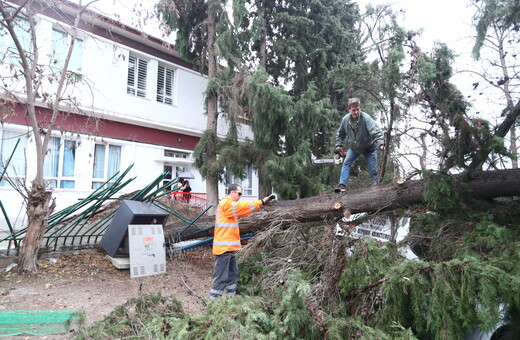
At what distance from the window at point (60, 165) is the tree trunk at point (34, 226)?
17.2ft

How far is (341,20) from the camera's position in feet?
48.2

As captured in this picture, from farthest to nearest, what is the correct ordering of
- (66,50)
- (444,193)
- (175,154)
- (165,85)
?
(175,154)
(165,85)
(66,50)
(444,193)

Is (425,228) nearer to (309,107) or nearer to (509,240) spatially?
(509,240)

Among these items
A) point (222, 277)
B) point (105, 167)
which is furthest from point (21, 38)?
point (222, 277)

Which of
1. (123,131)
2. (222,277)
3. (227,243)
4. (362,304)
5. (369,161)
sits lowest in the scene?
(222,277)

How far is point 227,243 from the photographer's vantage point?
15.7 feet

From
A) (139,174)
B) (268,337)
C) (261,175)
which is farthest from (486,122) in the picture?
(139,174)

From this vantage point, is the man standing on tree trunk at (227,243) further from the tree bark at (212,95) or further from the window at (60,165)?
the window at (60,165)

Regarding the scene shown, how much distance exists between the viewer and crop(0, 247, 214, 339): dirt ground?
441 cm

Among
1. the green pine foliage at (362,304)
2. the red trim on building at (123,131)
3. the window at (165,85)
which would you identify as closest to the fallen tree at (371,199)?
the green pine foliage at (362,304)

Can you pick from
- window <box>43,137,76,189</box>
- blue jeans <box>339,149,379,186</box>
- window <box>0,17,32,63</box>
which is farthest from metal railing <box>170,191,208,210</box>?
blue jeans <box>339,149,379,186</box>

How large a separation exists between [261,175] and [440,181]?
540 centimetres

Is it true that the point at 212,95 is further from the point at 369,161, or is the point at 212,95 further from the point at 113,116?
the point at 369,161

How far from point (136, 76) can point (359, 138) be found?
10.1 meters
